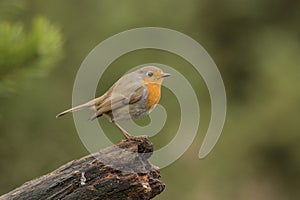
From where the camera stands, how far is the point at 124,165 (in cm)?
357

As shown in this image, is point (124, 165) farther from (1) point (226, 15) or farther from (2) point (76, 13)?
(1) point (226, 15)

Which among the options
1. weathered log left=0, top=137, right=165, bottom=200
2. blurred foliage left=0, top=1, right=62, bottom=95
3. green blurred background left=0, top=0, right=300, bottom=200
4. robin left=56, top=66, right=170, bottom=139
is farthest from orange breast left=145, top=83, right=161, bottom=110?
green blurred background left=0, top=0, right=300, bottom=200

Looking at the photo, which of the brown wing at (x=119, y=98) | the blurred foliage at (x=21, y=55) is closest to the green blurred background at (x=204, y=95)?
the brown wing at (x=119, y=98)

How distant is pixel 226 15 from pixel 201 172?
244 cm

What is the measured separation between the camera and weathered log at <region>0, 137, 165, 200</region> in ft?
11.5

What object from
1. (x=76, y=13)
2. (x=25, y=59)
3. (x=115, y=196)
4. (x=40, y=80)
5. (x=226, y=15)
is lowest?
(x=115, y=196)

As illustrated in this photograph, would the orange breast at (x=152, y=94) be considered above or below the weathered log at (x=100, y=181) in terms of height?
above

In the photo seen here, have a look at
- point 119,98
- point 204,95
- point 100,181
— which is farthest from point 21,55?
point 204,95

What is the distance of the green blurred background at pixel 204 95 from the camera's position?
8203 mm

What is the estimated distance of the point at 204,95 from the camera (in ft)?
36.8

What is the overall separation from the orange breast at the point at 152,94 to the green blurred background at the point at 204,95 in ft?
9.39

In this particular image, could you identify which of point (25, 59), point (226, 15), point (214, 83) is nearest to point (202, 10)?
point (226, 15)

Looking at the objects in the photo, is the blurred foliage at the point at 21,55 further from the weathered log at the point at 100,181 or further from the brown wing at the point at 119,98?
the weathered log at the point at 100,181

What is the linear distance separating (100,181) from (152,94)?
65cm
